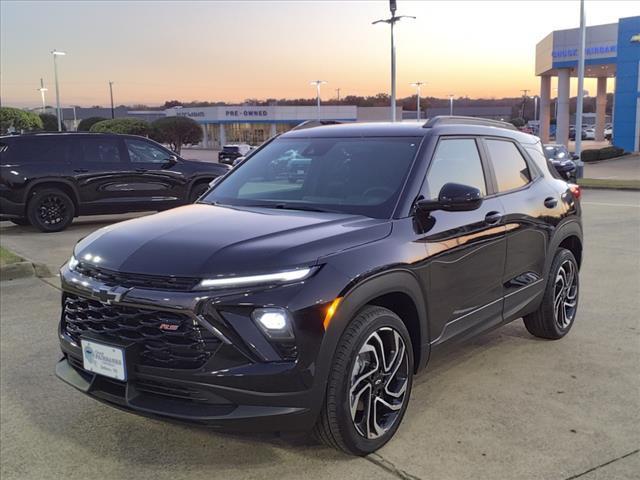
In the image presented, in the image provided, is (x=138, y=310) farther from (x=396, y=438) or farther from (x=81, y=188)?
(x=81, y=188)

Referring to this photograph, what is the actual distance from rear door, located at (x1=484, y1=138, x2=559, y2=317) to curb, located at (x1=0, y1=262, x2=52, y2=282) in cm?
577

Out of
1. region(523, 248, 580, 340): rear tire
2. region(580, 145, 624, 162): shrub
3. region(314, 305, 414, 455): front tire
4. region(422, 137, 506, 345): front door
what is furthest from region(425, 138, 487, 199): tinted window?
region(580, 145, 624, 162): shrub

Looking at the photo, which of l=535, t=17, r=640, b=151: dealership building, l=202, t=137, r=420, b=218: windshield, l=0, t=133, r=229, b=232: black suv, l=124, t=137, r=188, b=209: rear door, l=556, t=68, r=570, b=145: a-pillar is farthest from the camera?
l=556, t=68, r=570, b=145: a-pillar

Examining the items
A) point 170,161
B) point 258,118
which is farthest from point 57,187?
point 258,118

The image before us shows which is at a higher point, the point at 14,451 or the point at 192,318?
the point at 192,318

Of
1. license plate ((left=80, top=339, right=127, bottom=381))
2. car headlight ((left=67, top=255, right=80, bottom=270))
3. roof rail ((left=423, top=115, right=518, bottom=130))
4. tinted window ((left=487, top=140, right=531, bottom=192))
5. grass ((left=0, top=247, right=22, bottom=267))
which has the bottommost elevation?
grass ((left=0, top=247, right=22, bottom=267))

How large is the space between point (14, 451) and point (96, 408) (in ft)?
1.97

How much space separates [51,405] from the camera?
13.8 ft

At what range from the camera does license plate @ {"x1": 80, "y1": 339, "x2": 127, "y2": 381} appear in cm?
306

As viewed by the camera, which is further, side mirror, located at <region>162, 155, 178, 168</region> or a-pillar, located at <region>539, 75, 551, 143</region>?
a-pillar, located at <region>539, 75, 551, 143</region>

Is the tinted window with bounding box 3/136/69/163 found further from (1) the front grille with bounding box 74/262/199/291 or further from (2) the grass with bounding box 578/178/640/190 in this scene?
(2) the grass with bounding box 578/178/640/190

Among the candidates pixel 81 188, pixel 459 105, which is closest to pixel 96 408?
pixel 81 188

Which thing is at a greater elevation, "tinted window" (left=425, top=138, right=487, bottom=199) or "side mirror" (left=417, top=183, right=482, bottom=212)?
"tinted window" (left=425, top=138, right=487, bottom=199)

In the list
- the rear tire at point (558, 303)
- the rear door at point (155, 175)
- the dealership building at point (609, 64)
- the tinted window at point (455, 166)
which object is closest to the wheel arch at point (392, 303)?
the tinted window at point (455, 166)
